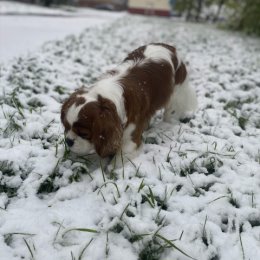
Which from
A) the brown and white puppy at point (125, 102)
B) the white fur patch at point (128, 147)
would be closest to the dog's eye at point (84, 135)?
the brown and white puppy at point (125, 102)

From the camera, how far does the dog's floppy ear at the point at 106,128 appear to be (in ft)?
9.15

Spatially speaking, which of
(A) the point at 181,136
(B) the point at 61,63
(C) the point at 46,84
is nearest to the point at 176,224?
(A) the point at 181,136

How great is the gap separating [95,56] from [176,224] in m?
5.78

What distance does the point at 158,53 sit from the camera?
12.3ft

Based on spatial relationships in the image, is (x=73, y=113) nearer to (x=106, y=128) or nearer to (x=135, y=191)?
(x=106, y=128)

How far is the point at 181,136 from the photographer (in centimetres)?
378

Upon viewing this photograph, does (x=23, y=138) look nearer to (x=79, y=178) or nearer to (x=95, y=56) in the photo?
(x=79, y=178)

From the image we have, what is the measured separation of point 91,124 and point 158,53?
132cm

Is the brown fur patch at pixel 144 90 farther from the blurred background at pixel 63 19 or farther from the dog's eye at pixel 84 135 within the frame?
the blurred background at pixel 63 19

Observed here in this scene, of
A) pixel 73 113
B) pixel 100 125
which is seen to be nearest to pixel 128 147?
pixel 100 125

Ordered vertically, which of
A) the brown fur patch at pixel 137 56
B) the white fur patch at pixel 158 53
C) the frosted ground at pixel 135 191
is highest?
the white fur patch at pixel 158 53

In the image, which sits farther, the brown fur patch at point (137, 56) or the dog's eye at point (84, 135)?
the brown fur patch at point (137, 56)

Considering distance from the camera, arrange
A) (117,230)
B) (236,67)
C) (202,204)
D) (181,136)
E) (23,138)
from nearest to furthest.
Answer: (117,230) < (202,204) < (23,138) < (181,136) < (236,67)

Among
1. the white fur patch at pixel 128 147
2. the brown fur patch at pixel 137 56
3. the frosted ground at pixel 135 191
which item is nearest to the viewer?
the frosted ground at pixel 135 191
